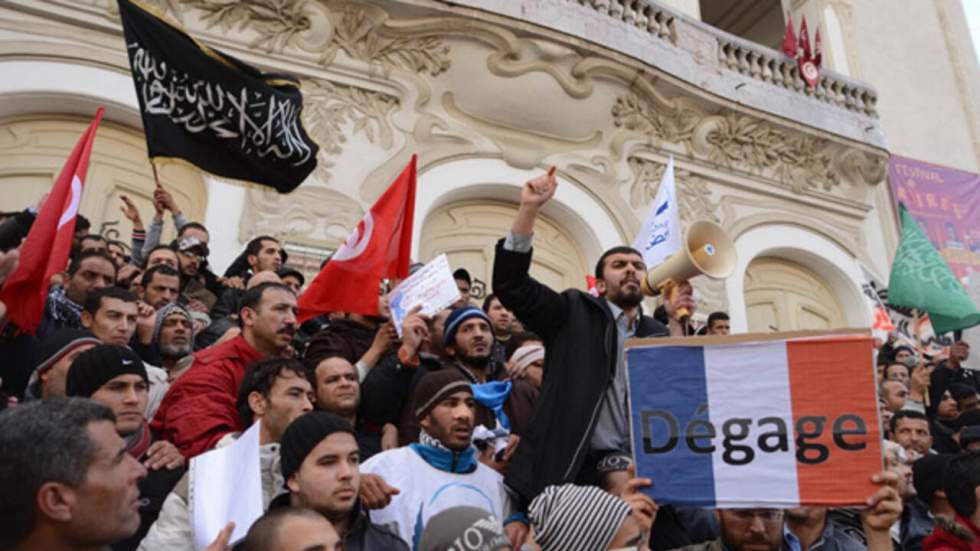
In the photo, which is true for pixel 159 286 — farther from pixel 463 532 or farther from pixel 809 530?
pixel 809 530

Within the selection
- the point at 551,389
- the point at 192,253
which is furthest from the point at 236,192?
the point at 551,389

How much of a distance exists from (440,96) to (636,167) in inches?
106

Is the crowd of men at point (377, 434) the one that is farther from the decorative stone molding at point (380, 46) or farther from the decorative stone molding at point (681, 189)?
the decorative stone molding at point (681, 189)

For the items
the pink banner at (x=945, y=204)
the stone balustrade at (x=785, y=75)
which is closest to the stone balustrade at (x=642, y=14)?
the stone balustrade at (x=785, y=75)

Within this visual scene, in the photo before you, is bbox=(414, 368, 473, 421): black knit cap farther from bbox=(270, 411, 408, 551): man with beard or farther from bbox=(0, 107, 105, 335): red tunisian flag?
bbox=(0, 107, 105, 335): red tunisian flag

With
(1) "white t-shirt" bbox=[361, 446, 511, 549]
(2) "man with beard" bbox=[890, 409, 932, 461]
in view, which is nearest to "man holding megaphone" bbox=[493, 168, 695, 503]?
(1) "white t-shirt" bbox=[361, 446, 511, 549]

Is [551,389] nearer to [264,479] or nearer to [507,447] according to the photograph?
[507,447]

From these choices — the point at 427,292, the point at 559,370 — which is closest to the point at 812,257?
the point at 427,292

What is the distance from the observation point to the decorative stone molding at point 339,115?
902cm

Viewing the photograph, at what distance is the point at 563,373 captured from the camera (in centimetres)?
379

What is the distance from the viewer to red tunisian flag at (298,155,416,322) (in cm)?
543

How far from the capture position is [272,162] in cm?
631

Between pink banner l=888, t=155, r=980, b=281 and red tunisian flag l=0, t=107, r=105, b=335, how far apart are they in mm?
12106

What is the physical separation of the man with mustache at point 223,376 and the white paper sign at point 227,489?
2.24ft
